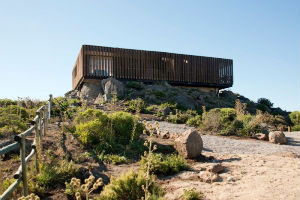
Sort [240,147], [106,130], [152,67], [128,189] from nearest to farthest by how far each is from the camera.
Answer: [128,189] < [106,130] < [240,147] < [152,67]

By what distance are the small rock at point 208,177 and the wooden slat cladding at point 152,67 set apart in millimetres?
16244

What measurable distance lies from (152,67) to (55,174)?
18363 mm

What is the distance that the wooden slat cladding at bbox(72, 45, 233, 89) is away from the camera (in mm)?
21480

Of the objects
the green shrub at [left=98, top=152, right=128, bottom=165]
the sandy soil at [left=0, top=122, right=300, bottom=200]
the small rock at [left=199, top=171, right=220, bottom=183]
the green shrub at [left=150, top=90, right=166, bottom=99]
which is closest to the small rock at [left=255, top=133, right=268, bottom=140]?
the sandy soil at [left=0, top=122, right=300, bottom=200]

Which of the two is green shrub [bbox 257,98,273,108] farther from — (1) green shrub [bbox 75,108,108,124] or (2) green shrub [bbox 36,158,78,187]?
(2) green shrub [bbox 36,158,78,187]

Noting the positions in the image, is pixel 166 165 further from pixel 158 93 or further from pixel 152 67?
pixel 152 67

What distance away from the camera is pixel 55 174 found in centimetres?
552

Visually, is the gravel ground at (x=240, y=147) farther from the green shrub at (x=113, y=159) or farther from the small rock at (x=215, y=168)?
the green shrub at (x=113, y=159)

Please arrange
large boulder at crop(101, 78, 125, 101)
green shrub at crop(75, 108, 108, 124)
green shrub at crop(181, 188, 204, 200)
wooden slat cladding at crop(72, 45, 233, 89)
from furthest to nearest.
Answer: wooden slat cladding at crop(72, 45, 233, 89)
large boulder at crop(101, 78, 125, 101)
green shrub at crop(75, 108, 108, 124)
green shrub at crop(181, 188, 204, 200)

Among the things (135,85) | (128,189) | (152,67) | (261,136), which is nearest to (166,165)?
(128,189)

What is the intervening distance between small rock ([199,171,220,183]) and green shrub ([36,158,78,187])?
247 centimetres

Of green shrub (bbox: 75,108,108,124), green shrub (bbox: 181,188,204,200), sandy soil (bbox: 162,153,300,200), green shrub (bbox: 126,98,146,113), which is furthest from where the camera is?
green shrub (bbox: 126,98,146,113)

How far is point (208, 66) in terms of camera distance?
83.5 ft

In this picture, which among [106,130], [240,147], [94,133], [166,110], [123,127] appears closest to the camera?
[94,133]
